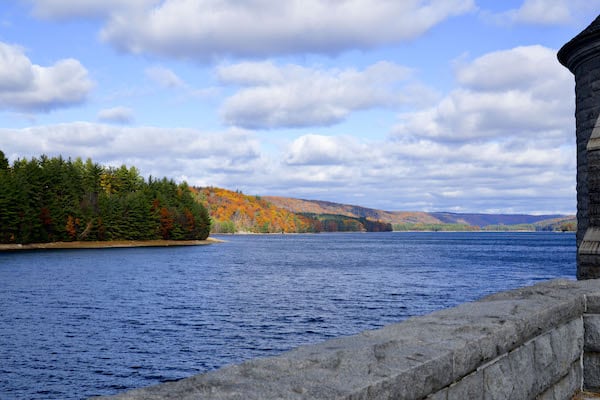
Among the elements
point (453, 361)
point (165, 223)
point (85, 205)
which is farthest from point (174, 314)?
point (165, 223)

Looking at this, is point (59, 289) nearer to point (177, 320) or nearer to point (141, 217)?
point (177, 320)

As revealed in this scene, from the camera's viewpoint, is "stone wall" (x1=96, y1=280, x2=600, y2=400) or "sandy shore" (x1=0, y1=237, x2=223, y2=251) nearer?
"stone wall" (x1=96, y1=280, x2=600, y2=400)

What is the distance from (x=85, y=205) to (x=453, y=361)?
115m

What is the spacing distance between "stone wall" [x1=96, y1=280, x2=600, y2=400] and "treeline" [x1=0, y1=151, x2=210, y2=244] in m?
100

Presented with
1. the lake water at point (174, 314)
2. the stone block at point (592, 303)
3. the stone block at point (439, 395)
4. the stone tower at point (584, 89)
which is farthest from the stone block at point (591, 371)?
the lake water at point (174, 314)

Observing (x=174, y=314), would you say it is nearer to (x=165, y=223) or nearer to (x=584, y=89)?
(x=584, y=89)

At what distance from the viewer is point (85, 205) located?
362 feet

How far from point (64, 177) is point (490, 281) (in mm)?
83187

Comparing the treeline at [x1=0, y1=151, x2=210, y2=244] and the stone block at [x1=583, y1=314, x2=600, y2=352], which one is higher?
the treeline at [x1=0, y1=151, x2=210, y2=244]

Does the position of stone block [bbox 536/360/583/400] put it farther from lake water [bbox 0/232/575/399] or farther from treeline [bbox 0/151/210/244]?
treeline [bbox 0/151/210/244]

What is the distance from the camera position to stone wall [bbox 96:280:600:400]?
9.70 feet

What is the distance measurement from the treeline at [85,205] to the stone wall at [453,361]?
328 feet

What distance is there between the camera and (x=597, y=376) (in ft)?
19.4

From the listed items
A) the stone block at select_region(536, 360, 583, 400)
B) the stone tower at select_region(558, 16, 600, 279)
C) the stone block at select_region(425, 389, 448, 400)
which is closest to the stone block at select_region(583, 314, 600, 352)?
the stone block at select_region(536, 360, 583, 400)
